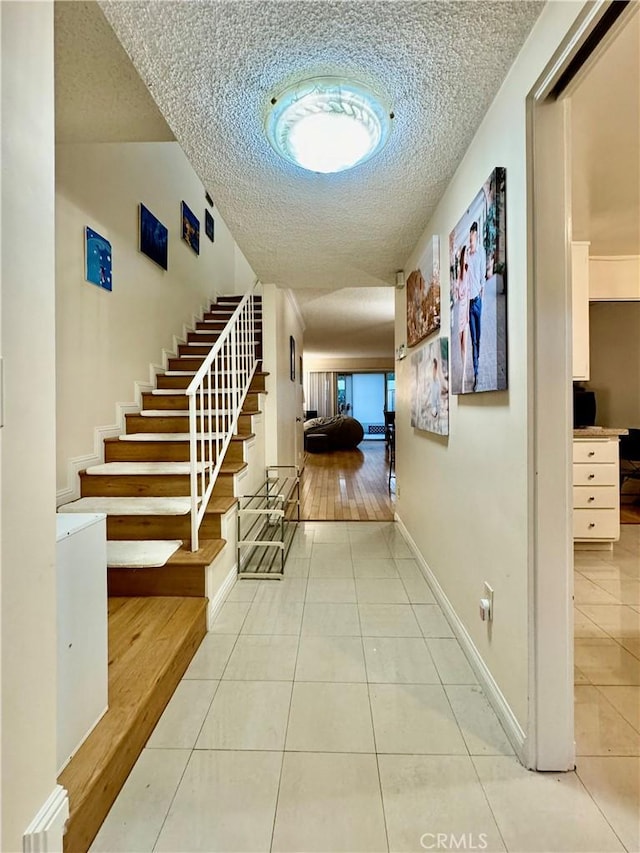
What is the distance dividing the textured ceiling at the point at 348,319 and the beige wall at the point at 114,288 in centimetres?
175

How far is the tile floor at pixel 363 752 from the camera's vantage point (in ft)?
Answer: 3.13

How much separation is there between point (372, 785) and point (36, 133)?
6.05 ft

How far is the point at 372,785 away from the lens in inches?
42.1

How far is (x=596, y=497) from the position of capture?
9.48 feet

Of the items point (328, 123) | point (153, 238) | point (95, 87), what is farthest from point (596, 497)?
point (153, 238)

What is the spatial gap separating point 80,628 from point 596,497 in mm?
3374

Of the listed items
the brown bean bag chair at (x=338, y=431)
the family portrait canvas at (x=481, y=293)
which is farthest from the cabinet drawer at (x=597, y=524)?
the brown bean bag chair at (x=338, y=431)

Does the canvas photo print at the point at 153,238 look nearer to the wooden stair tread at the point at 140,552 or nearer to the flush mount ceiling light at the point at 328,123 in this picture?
the flush mount ceiling light at the point at 328,123

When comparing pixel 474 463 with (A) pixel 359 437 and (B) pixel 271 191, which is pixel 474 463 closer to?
A: (B) pixel 271 191

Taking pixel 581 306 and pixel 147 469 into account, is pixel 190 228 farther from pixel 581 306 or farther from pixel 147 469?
pixel 581 306

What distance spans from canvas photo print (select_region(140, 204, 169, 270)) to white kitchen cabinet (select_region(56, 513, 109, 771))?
9.33 feet

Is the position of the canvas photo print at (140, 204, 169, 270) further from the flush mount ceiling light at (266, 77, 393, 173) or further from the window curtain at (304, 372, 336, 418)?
the window curtain at (304, 372, 336, 418)

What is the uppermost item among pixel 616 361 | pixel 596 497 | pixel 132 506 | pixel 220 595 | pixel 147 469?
pixel 616 361

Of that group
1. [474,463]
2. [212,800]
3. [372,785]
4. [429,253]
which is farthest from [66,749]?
[429,253]
